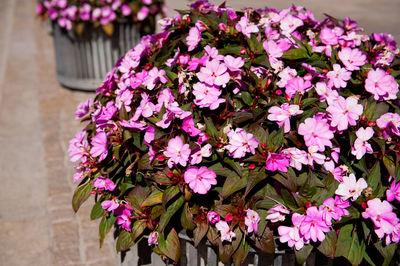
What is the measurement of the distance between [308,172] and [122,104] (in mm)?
792

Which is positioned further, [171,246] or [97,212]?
[97,212]

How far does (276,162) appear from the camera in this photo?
166cm

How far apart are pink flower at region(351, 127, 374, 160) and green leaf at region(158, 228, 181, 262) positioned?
739mm

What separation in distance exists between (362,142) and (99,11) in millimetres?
3667

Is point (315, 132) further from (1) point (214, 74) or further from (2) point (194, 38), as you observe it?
(2) point (194, 38)

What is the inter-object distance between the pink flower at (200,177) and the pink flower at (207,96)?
25 cm

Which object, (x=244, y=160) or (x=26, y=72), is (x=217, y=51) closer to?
(x=244, y=160)

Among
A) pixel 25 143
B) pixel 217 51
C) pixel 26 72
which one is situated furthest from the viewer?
pixel 26 72

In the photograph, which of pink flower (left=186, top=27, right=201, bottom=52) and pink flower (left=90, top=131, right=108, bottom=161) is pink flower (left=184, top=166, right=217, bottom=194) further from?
pink flower (left=186, top=27, right=201, bottom=52)

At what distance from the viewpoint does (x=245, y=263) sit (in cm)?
182

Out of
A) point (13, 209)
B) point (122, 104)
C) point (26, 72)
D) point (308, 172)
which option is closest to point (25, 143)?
point (13, 209)

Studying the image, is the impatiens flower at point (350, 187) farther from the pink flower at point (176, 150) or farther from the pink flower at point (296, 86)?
the pink flower at point (176, 150)

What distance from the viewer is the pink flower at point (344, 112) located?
173 centimetres

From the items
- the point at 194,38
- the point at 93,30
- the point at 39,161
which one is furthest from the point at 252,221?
the point at 93,30
